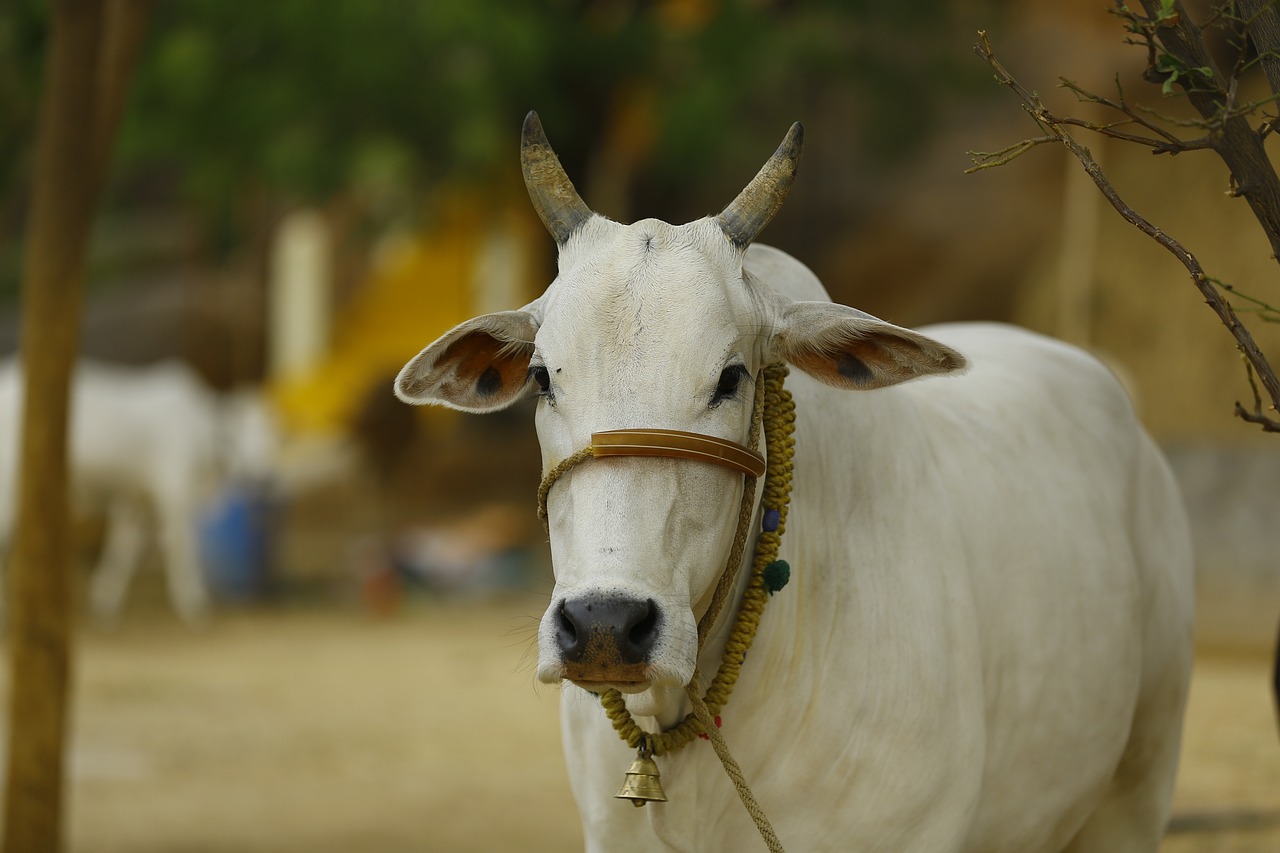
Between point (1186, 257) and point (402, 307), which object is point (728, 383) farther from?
point (402, 307)

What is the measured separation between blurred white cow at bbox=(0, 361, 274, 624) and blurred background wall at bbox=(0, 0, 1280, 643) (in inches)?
37.1

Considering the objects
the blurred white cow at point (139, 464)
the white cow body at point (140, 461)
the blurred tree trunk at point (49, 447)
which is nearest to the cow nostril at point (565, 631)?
the blurred tree trunk at point (49, 447)

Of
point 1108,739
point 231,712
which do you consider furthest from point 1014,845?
point 231,712

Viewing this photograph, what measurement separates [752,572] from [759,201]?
2.09 ft

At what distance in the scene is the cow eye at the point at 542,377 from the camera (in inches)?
98.7

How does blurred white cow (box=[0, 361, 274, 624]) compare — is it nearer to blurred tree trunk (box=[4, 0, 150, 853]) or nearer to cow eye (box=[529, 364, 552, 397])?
blurred tree trunk (box=[4, 0, 150, 853])

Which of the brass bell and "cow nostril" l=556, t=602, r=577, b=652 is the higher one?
"cow nostril" l=556, t=602, r=577, b=652

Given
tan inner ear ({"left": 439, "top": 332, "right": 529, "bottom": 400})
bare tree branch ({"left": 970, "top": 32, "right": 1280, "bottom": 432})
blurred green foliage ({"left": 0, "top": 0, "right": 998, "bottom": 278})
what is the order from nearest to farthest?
bare tree branch ({"left": 970, "top": 32, "right": 1280, "bottom": 432})
tan inner ear ({"left": 439, "top": 332, "right": 529, "bottom": 400})
blurred green foliage ({"left": 0, "top": 0, "right": 998, "bottom": 278})

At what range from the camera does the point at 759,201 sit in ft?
8.58

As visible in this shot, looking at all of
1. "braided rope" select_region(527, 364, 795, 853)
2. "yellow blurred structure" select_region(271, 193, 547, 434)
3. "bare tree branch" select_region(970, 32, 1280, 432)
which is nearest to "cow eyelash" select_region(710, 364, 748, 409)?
"braided rope" select_region(527, 364, 795, 853)

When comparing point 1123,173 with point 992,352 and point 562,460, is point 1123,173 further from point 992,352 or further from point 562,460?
point 562,460

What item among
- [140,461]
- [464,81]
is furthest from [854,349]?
[140,461]

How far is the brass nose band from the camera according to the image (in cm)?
231

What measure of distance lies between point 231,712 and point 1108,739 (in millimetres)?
6040
